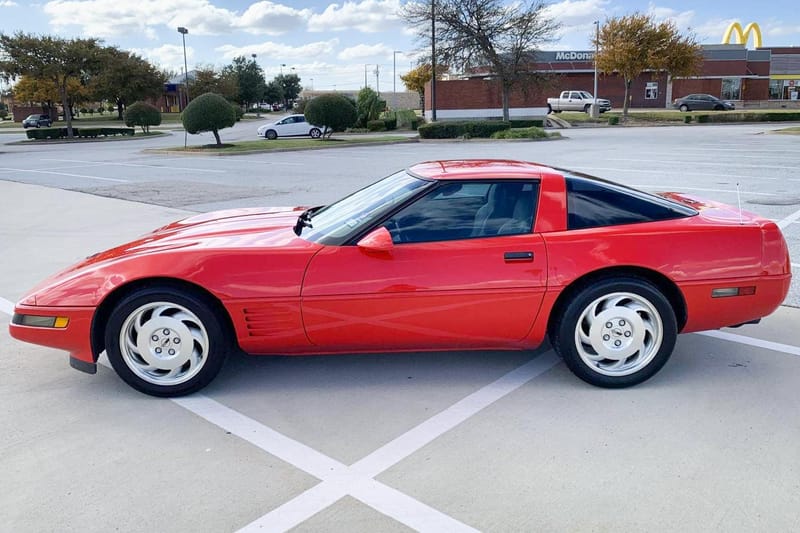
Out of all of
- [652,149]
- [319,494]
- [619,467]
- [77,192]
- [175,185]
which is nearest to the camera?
[319,494]

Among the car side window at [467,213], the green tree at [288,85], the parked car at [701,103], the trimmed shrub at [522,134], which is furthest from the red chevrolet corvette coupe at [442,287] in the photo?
the green tree at [288,85]

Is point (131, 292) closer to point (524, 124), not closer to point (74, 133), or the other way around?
point (524, 124)

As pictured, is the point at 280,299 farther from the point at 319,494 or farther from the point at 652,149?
the point at 652,149

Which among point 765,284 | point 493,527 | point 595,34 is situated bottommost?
point 493,527

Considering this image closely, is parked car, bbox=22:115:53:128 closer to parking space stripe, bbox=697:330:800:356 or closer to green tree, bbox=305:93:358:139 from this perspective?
green tree, bbox=305:93:358:139

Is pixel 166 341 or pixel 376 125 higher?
pixel 376 125

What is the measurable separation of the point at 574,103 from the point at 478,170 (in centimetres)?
5184

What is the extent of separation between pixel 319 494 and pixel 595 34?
5104 centimetres

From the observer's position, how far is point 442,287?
12.4 feet

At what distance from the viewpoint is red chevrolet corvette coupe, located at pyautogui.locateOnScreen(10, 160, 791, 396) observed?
148 inches

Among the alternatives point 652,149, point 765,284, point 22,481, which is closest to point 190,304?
point 22,481

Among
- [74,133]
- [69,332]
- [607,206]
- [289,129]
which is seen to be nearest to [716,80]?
[289,129]

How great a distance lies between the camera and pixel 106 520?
275cm

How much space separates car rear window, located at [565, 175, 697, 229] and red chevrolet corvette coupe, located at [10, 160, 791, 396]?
0.04 ft
